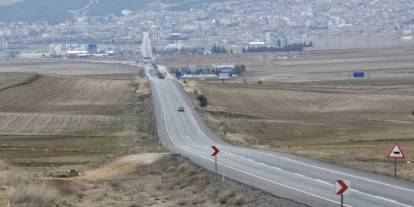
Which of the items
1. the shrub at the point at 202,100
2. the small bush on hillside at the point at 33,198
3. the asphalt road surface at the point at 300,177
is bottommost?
the shrub at the point at 202,100

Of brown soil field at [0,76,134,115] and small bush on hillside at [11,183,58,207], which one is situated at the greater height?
small bush on hillside at [11,183,58,207]

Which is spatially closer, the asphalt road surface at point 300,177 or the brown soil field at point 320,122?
the asphalt road surface at point 300,177

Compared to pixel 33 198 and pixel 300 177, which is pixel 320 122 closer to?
pixel 300 177

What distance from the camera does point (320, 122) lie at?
78.4 metres

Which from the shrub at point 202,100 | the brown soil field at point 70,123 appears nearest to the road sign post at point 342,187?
the brown soil field at point 70,123

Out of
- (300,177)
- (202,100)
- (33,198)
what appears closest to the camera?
(33,198)

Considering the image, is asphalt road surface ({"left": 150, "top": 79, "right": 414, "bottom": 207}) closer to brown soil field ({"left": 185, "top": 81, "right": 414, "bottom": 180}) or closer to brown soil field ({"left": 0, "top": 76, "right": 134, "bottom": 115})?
brown soil field ({"left": 185, "top": 81, "right": 414, "bottom": 180})

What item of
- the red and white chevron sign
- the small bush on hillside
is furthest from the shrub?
the red and white chevron sign

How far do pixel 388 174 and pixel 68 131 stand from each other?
4426 cm

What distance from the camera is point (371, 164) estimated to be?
118ft

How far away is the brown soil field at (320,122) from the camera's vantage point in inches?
1781

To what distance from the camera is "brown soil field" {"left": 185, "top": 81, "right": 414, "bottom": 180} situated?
45250 mm

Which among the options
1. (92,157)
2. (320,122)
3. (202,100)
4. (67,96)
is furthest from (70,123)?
(67,96)

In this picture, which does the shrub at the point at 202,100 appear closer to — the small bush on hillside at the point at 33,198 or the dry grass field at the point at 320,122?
the dry grass field at the point at 320,122
